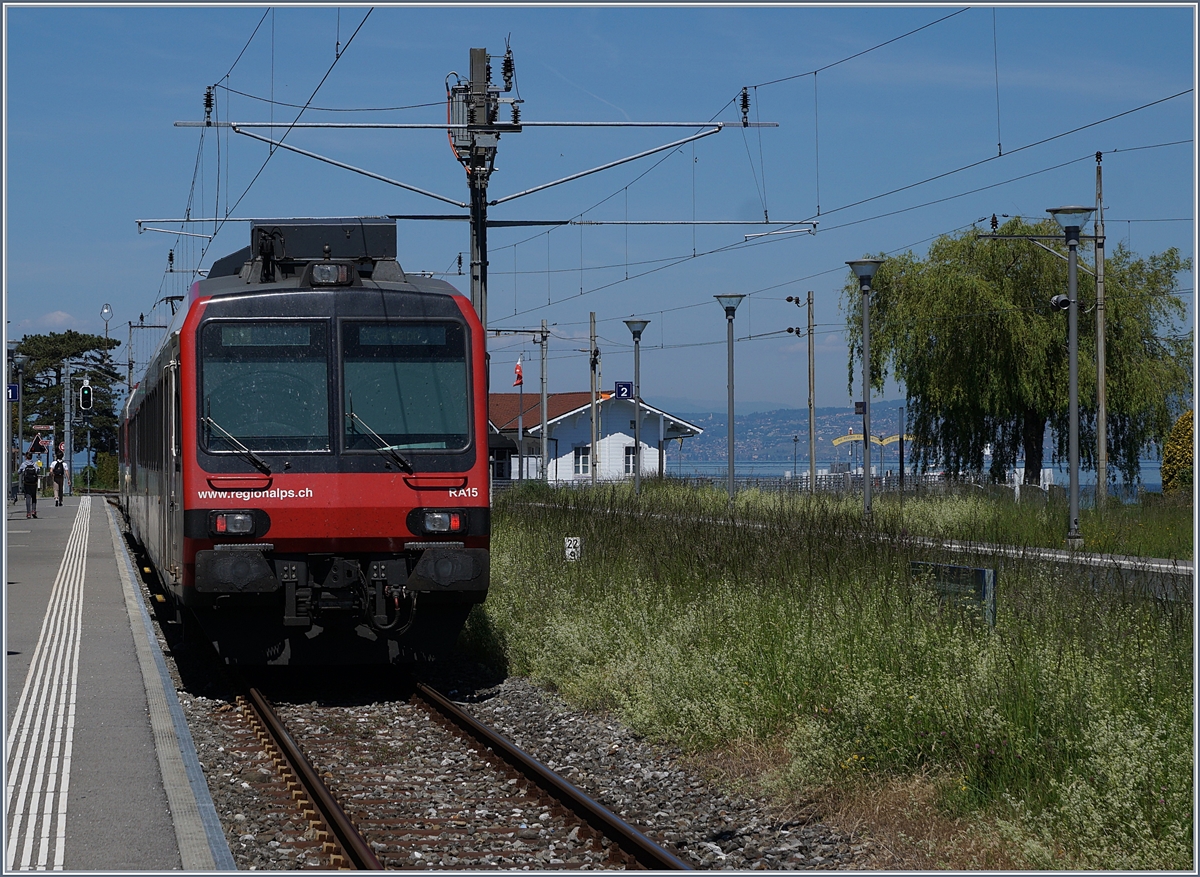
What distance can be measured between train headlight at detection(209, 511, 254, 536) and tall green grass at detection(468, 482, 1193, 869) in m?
2.89

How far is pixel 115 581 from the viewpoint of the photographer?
837 inches

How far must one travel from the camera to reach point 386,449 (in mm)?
11227

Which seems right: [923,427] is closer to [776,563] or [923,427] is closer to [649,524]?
[649,524]

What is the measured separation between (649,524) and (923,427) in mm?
23728

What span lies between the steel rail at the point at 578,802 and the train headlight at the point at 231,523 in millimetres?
2101

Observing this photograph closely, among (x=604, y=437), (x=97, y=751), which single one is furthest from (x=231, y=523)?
(x=604, y=437)

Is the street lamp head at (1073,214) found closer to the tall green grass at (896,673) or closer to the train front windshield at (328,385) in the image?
the tall green grass at (896,673)

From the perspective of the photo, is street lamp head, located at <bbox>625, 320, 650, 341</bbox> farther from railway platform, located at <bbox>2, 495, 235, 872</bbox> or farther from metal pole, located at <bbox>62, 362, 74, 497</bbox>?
metal pole, located at <bbox>62, 362, 74, 497</bbox>

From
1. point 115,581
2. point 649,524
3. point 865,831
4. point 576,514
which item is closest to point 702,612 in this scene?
point 865,831

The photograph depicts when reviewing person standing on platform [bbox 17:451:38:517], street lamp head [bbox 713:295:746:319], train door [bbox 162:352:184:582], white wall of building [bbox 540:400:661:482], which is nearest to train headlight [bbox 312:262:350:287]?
train door [bbox 162:352:184:582]

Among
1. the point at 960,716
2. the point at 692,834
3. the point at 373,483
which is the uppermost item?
the point at 373,483

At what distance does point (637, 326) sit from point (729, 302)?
6.56 meters

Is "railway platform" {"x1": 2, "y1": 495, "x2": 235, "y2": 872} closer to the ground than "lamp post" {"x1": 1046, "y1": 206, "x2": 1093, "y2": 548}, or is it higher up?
closer to the ground

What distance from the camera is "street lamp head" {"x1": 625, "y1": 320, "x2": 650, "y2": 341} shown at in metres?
36.2
